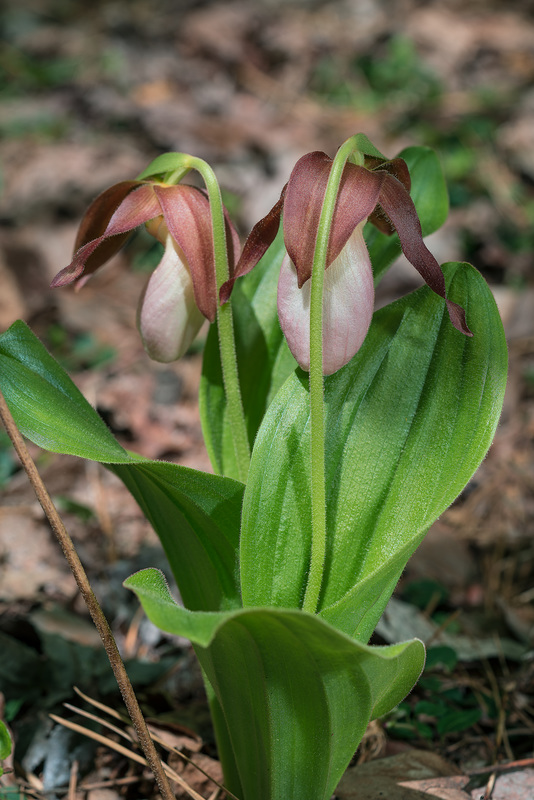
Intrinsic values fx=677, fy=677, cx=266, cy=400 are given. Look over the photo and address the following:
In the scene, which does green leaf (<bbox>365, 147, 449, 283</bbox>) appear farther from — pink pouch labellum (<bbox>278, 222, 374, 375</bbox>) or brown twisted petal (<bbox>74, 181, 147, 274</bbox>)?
brown twisted petal (<bbox>74, 181, 147, 274</bbox>)

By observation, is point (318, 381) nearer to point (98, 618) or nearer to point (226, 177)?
point (98, 618)

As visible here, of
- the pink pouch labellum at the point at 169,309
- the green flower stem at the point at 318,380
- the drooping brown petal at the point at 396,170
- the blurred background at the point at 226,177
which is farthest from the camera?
the blurred background at the point at 226,177

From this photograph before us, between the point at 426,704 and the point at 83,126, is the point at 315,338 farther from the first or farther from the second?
the point at 83,126

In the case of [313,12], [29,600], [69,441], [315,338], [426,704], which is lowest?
[29,600]

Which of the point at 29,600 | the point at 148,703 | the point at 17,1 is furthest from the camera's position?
the point at 17,1

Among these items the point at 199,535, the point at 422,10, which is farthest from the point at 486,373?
the point at 422,10

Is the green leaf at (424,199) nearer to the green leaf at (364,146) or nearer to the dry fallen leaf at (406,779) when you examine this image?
the green leaf at (364,146)

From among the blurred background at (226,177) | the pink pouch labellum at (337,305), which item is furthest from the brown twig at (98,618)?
the blurred background at (226,177)

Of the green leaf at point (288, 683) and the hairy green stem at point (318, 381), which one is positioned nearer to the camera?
the green leaf at point (288, 683)
